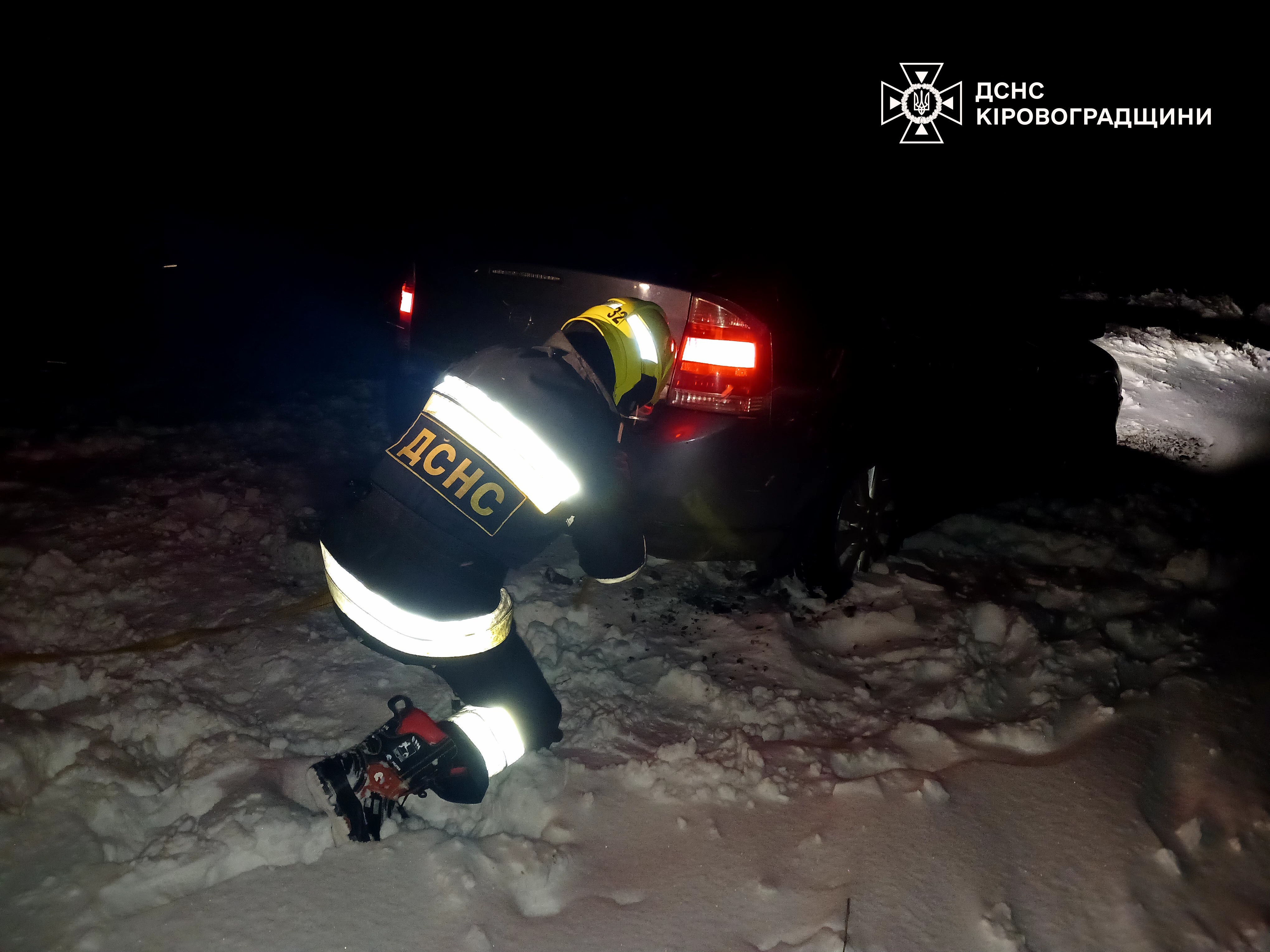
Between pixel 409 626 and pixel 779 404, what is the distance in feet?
5.21

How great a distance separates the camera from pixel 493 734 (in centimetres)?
249

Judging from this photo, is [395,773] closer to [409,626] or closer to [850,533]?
[409,626]

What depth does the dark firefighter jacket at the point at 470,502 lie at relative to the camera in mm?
2324

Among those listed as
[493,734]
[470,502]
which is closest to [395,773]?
[493,734]

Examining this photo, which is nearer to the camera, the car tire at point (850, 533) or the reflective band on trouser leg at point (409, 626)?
the reflective band on trouser leg at point (409, 626)

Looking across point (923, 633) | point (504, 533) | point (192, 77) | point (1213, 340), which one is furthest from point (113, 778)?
point (192, 77)

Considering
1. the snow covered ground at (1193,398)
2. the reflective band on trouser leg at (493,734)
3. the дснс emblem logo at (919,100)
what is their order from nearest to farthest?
the reflective band on trouser leg at (493,734)
the snow covered ground at (1193,398)
the дснс emblem logo at (919,100)

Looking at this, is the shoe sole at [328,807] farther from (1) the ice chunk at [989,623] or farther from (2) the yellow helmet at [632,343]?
(1) the ice chunk at [989,623]

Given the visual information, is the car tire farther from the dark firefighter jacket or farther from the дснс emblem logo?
the дснс emblem logo

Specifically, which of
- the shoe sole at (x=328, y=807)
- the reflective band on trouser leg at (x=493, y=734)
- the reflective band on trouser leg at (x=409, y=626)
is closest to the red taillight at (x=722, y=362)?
the reflective band on trouser leg at (x=409, y=626)

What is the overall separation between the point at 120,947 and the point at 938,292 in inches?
155

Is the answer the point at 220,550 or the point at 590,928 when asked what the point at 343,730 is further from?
the point at 220,550

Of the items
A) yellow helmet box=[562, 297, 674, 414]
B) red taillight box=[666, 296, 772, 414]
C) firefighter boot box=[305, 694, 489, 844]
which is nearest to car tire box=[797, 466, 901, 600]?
red taillight box=[666, 296, 772, 414]

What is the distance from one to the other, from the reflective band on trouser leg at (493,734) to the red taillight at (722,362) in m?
1.27
